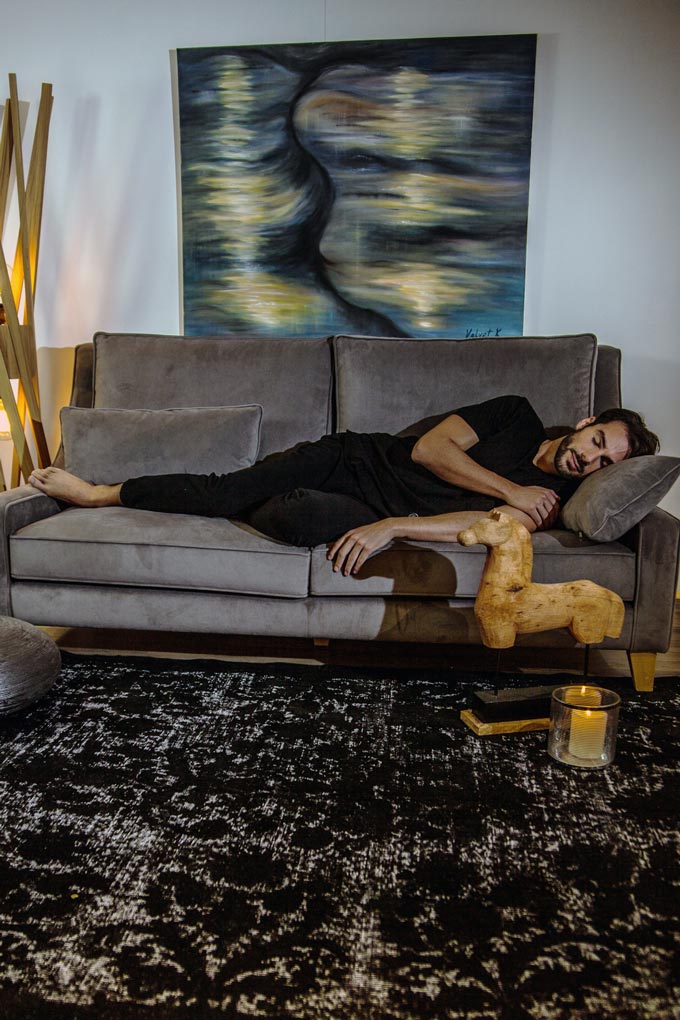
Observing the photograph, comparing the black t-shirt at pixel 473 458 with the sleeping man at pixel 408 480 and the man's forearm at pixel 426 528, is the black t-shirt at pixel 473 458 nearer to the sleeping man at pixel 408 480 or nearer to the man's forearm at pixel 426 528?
the sleeping man at pixel 408 480

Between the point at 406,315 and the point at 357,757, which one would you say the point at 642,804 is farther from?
the point at 406,315

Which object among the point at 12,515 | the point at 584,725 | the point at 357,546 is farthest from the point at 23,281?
the point at 584,725

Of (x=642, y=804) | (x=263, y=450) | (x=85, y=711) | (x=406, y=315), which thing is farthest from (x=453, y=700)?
(x=406, y=315)

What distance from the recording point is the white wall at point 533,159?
10.4 ft

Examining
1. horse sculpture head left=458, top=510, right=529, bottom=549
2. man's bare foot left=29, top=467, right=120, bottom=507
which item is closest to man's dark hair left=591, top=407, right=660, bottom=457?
horse sculpture head left=458, top=510, right=529, bottom=549

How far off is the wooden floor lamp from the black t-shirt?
1420 millimetres

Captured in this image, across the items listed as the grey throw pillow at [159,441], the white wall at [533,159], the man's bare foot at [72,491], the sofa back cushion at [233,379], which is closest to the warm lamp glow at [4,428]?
the white wall at [533,159]

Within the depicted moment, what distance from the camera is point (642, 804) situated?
1.59 meters

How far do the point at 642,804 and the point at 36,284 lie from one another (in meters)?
3.17

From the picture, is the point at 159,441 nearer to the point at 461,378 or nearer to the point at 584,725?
the point at 461,378

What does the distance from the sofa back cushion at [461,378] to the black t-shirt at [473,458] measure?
0.46 ft

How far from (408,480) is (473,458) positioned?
21 centimetres

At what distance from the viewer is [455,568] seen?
7.34ft
